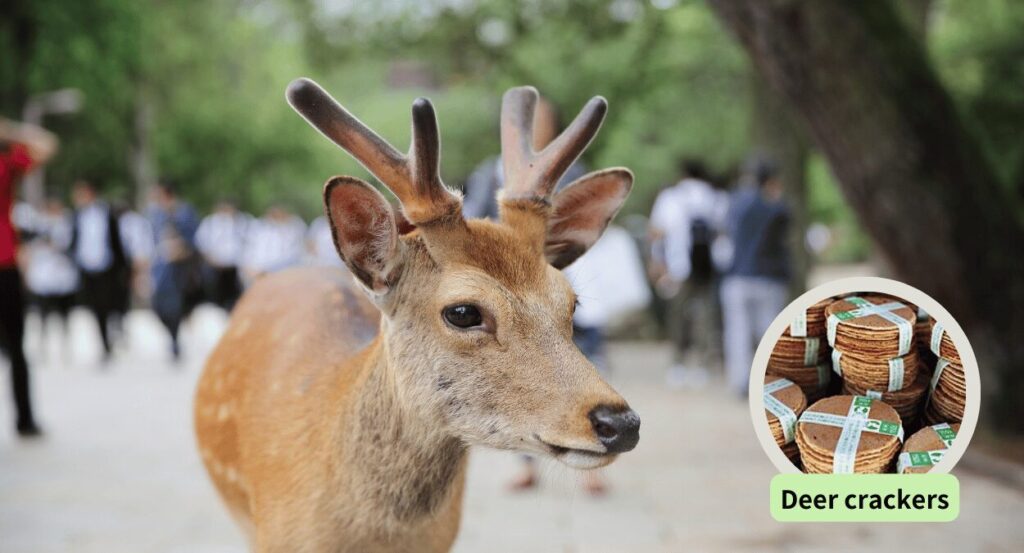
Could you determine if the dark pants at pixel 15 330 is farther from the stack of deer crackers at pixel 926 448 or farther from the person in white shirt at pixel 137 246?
the stack of deer crackers at pixel 926 448

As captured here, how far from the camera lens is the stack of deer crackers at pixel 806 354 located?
2.22 meters

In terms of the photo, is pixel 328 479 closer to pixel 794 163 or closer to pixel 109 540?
pixel 109 540

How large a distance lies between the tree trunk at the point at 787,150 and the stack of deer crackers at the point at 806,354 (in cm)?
1165

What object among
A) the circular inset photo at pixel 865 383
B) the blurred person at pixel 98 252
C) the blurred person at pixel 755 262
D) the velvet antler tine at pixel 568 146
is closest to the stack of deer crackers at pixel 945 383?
the circular inset photo at pixel 865 383

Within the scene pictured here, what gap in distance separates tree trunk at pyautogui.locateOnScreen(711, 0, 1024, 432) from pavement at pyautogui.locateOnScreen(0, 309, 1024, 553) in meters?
1.06

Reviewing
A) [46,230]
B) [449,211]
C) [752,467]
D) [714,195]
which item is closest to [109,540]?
[449,211]

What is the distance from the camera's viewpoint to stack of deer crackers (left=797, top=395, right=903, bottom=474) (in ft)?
6.98

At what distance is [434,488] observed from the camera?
284 centimetres

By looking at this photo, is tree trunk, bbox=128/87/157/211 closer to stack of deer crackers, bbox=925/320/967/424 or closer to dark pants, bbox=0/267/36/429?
dark pants, bbox=0/267/36/429

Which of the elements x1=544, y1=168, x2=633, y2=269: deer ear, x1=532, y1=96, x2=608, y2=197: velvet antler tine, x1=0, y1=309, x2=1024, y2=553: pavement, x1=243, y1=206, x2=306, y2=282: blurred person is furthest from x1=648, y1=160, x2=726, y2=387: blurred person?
x1=532, y1=96, x2=608, y2=197: velvet antler tine

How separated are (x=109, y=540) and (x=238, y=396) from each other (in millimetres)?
2209

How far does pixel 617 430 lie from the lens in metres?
2.38

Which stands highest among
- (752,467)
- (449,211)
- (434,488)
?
(449,211)

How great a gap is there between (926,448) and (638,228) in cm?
1641
